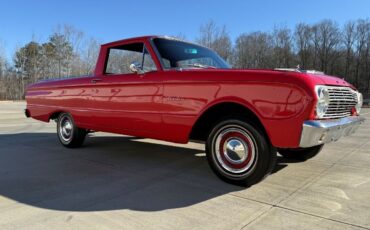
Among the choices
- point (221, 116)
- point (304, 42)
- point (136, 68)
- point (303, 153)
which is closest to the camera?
point (221, 116)

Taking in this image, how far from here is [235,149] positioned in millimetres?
4133

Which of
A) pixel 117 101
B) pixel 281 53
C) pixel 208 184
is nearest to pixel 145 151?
pixel 117 101

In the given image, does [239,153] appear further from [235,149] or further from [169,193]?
[169,193]

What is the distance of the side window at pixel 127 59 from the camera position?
5.08 meters

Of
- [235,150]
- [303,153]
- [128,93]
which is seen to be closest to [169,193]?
[235,150]

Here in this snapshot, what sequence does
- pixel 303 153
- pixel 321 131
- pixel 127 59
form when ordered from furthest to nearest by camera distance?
pixel 127 59, pixel 303 153, pixel 321 131

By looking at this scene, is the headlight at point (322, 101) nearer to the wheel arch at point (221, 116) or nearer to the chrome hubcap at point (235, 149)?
the wheel arch at point (221, 116)

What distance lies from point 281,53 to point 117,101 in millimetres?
67256

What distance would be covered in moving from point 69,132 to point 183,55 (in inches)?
120

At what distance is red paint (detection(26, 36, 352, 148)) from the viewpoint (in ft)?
11.9

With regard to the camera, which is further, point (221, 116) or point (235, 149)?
point (221, 116)

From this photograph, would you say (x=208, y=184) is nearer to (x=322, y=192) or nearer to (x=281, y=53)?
(x=322, y=192)

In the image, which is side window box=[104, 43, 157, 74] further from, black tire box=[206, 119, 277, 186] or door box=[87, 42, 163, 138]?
black tire box=[206, 119, 277, 186]

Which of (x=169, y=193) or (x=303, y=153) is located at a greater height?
(x=303, y=153)
